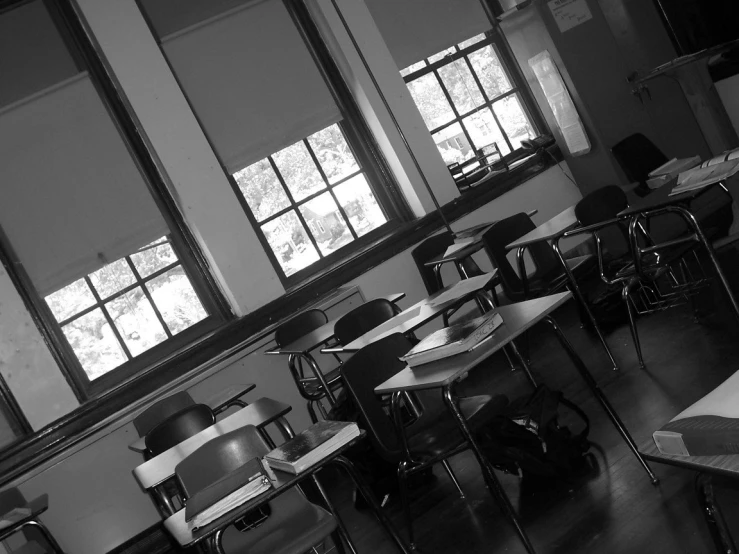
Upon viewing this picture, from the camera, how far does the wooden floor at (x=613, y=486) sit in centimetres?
272

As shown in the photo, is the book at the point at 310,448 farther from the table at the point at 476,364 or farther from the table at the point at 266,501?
the table at the point at 476,364

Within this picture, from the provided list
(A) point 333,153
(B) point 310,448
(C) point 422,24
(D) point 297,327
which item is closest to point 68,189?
(D) point 297,327

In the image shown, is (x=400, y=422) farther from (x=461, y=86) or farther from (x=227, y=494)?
(x=461, y=86)

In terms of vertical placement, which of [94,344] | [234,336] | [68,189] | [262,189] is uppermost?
[68,189]

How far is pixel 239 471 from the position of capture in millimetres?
2568

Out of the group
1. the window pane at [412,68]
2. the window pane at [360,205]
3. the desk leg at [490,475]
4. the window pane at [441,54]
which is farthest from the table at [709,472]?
the window pane at [441,54]

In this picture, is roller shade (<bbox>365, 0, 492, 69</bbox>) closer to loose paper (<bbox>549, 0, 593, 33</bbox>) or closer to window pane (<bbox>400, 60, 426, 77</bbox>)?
window pane (<bbox>400, 60, 426, 77</bbox>)

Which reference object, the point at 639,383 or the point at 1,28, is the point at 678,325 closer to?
the point at 639,383

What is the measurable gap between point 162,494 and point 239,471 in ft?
3.99

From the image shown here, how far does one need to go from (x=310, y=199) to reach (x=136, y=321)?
166 cm

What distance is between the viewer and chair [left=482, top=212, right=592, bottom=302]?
475cm

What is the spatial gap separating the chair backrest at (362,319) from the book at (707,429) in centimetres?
305

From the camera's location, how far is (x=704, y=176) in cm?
365

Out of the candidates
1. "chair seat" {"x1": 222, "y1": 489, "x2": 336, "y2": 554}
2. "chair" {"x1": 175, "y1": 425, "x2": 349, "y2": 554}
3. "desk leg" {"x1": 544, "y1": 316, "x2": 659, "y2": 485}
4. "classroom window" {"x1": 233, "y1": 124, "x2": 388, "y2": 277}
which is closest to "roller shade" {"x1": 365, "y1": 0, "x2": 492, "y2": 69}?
"classroom window" {"x1": 233, "y1": 124, "x2": 388, "y2": 277}
